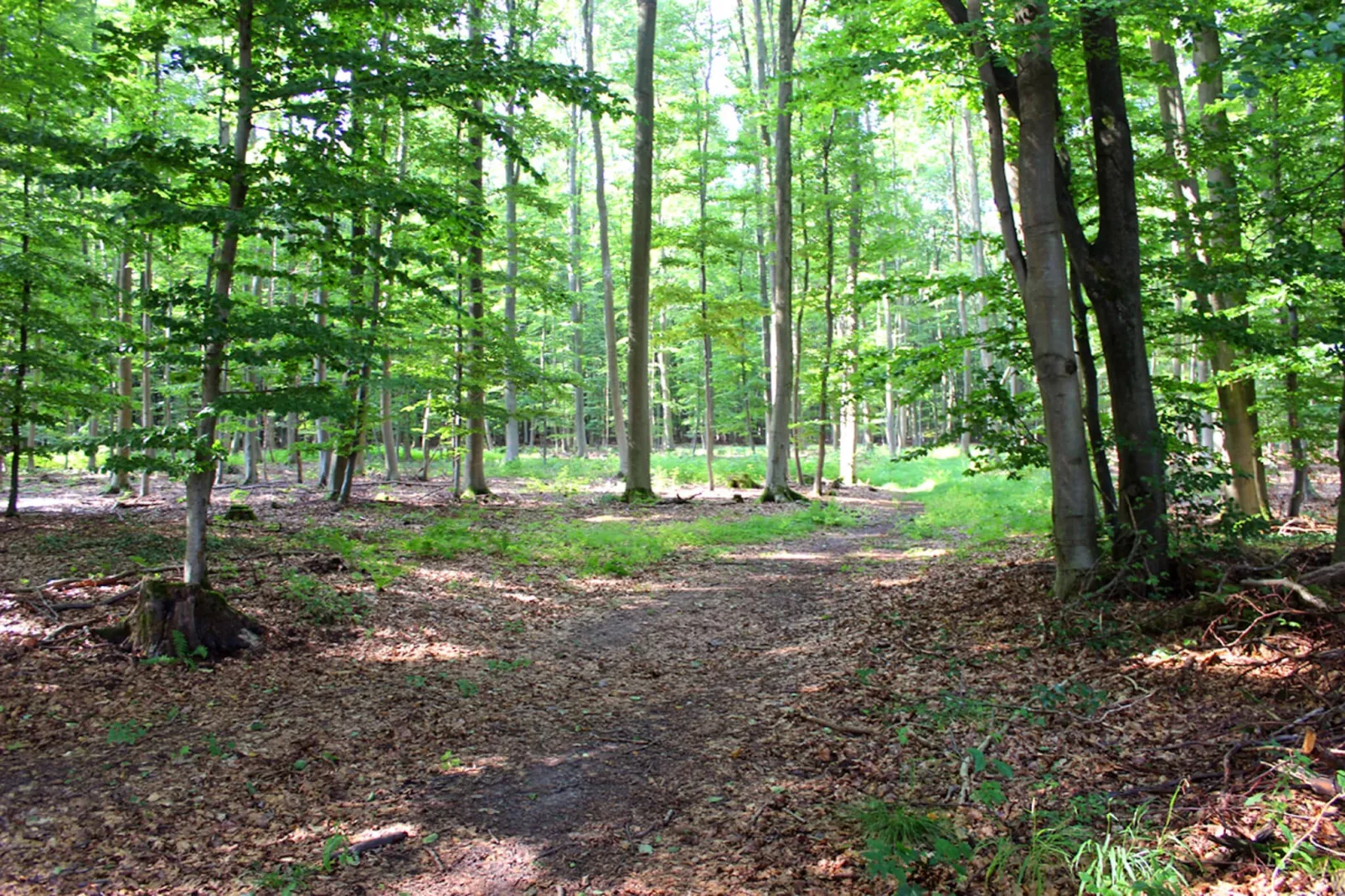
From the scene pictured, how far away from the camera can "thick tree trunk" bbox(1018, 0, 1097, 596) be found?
580 cm

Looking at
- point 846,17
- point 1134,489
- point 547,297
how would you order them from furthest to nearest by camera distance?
point 547,297, point 846,17, point 1134,489

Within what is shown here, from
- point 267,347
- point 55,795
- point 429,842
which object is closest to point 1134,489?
point 429,842

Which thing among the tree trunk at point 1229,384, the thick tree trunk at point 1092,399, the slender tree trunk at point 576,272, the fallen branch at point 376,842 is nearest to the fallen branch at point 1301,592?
the thick tree trunk at point 1092,399

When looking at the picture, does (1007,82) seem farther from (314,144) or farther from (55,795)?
(55,795)

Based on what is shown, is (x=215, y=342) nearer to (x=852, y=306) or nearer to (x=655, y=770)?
(x=655, y=770)

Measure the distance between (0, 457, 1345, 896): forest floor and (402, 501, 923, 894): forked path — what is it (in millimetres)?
20

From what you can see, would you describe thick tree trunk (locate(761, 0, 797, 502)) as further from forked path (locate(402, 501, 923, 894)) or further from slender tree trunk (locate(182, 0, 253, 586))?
slender tree trunk (locate(182, 0, 253, 586))

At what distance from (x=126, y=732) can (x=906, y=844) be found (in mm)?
4382

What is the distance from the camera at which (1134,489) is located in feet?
19.7

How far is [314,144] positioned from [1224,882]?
24.0 ft

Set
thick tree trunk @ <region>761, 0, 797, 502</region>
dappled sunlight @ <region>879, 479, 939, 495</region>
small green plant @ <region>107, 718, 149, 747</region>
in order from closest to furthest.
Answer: small green plant @ <region>107, 718, 149, 747</region>, thick tree trunk @ <region>761, 0, 797, 502</region>, dappled sunlight @ <region>879, 479, 939, 495</region>

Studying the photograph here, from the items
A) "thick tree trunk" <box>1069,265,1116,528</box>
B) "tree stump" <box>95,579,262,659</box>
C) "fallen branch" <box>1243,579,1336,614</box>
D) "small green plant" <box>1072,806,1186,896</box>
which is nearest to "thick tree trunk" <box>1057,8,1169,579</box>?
"thick tree trunk" <box>1069,265,1116,528</box>

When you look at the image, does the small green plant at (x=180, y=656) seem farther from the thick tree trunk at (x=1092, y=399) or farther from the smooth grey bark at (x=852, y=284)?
the smooth grey bark at (x=852, y=284)

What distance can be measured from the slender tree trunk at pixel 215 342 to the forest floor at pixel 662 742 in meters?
0.80
